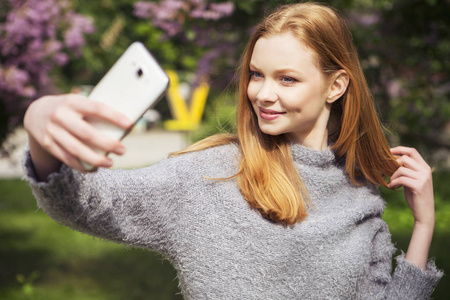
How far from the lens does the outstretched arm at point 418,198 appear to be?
1.89 metres

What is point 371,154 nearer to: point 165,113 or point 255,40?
point 255,40

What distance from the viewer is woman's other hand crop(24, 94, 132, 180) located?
98cm

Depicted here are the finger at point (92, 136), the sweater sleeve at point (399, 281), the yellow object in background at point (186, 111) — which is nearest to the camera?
the finger at point (92, 136)

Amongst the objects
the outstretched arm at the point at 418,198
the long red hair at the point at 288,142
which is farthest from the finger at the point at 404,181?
the long red hair at the point at 288,142

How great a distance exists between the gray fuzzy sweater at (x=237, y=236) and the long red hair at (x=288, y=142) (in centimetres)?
5

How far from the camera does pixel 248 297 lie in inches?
64.8

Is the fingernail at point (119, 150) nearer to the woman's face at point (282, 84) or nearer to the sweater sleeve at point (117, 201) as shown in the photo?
the sweater sleeve at point (117, 201)

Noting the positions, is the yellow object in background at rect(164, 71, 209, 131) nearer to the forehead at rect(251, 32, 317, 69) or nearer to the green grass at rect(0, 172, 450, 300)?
the green grass at rect(0, 172, 450, 300)

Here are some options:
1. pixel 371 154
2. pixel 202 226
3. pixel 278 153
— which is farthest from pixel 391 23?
pixel 202 226

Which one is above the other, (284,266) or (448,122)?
(284,266)

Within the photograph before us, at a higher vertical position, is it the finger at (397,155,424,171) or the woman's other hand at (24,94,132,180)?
the woman's other hand at (24,94,132,180)

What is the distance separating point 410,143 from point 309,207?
2931mm

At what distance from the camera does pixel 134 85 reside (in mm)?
1061

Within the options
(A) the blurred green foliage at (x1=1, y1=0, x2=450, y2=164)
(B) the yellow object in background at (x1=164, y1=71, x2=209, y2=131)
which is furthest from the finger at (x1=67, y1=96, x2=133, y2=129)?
(B) the yellow object in background at (x1=164, y1=71, x2=209, y2=131)
